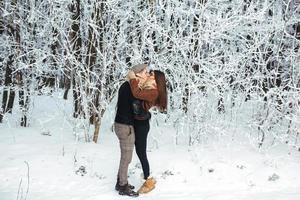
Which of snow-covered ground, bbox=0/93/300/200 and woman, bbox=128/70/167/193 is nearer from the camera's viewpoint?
woman, bbox=128/70/167/193

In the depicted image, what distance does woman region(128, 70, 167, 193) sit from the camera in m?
6.31

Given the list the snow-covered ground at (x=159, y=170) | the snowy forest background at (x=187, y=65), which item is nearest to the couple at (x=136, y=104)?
the snow-covered ground at (x=159, y=170)

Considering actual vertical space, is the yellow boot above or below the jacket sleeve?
below

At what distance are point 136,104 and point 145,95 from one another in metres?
0.21

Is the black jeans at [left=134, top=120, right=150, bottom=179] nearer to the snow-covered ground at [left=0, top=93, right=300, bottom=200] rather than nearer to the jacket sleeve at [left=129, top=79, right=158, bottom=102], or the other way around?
the jacket sleeve at [left=129, top=79, right=158, bottom=102]

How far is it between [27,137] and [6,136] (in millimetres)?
528

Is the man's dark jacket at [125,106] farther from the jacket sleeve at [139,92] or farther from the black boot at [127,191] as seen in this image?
the black boot at [127,191]

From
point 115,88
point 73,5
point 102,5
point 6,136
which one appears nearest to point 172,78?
point 115,88

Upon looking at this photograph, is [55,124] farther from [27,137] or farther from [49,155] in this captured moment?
[49,155]

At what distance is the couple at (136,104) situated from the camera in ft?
20.8

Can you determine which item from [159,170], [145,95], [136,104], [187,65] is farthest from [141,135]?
[187,65]

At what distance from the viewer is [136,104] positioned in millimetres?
6418

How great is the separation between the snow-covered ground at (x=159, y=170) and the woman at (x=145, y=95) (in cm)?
68

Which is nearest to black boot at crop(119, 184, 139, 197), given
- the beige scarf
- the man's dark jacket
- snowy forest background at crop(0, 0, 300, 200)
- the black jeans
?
snowy forest background at crop(0, 0, 300, 200)
